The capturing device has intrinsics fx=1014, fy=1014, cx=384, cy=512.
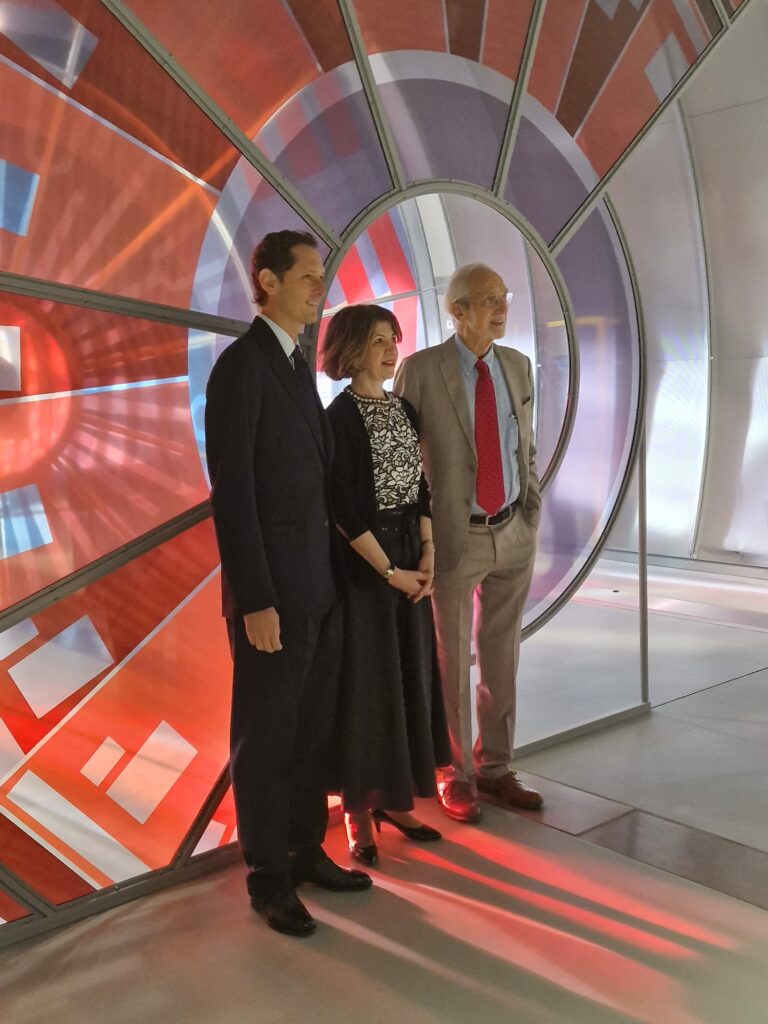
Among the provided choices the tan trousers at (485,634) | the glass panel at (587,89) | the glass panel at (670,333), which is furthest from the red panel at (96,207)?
the glass panel at (670,333)

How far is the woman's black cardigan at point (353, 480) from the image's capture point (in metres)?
2.61

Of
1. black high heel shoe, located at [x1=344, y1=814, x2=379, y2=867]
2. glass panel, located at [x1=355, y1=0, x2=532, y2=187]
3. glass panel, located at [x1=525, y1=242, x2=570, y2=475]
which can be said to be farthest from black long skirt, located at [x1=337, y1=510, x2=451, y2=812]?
glass panel, located at [x1=525, y1=242, x2=570, y2=475]

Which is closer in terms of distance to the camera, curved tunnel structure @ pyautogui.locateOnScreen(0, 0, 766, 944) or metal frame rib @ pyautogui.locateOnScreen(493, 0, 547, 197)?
curved tunnel structure @ pyautogui.locateOnScreen(0, 0, 766, 944)

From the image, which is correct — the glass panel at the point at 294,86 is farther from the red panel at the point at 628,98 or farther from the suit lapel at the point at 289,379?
the red panel at the point at 628,98

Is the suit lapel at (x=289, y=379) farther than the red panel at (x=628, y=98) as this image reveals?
No

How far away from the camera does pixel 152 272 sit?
8.46 feet

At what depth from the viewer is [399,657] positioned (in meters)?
2.79

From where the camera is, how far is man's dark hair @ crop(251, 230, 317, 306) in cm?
247

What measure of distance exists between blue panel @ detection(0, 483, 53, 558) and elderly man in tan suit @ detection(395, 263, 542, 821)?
3.85ft

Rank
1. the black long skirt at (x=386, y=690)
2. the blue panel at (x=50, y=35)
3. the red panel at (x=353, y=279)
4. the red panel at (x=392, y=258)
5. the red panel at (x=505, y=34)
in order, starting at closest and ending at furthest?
1. the blue panel at (x=50, y=35)
2. the black long skirt at (x=386, y=690)
3. the red panel at (x=505, y=34)
4. the red panel at (x=353, y=279)
5. the red panel at (x=392, y=258)

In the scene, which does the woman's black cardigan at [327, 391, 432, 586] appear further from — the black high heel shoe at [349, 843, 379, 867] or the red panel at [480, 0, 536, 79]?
the red panel at [480, 0, 536, 79]

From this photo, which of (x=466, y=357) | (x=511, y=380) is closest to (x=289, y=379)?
(x=466, y=357)

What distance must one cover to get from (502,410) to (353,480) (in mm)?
757

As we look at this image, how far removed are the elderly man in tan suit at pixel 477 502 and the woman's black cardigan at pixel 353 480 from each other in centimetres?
44
